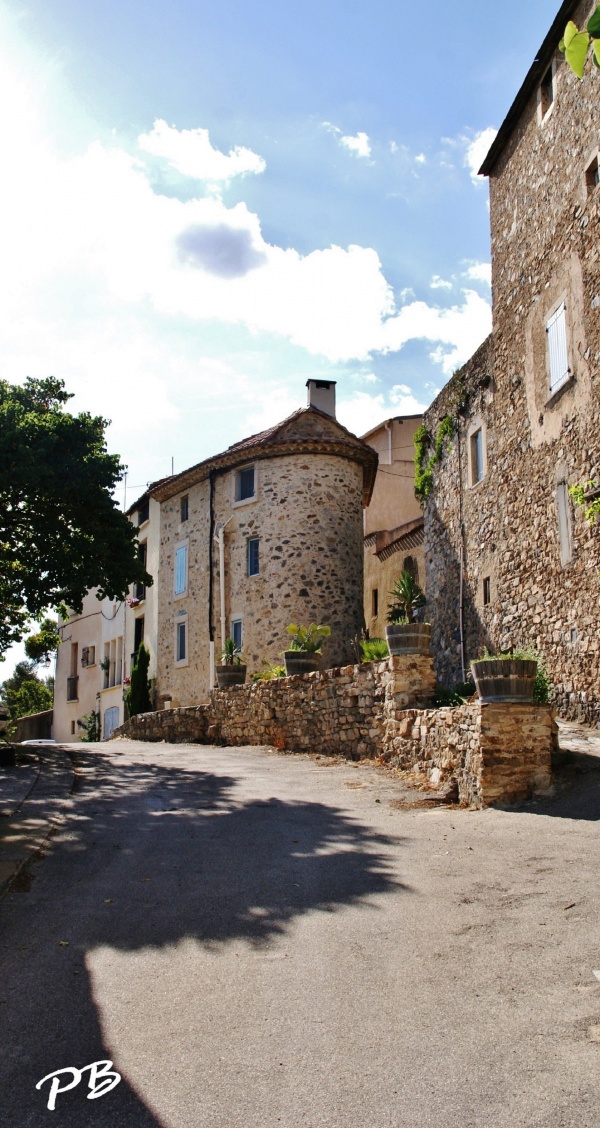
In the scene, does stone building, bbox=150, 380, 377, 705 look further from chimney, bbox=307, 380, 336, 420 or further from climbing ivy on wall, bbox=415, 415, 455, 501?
climbing ivy on wall, bbox=415, 415, 455, 501

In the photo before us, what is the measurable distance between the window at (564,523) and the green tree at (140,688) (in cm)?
1970

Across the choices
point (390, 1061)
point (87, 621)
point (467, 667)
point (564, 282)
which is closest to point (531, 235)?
point (564, 282)

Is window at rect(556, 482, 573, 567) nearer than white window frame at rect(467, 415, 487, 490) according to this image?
Yes

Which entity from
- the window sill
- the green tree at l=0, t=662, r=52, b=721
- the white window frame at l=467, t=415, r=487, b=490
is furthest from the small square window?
the green tree at l=0, t=662, r=52, b=721

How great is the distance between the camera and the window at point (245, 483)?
2725 cm

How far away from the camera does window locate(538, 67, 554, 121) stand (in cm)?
1588

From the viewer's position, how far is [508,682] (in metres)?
9.62

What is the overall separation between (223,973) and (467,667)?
1457cm

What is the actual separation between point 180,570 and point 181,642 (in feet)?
7.84

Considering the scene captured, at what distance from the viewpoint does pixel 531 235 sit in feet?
54.1

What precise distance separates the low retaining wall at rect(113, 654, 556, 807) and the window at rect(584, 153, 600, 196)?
784cm

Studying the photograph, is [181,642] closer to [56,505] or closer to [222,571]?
[222,571]
